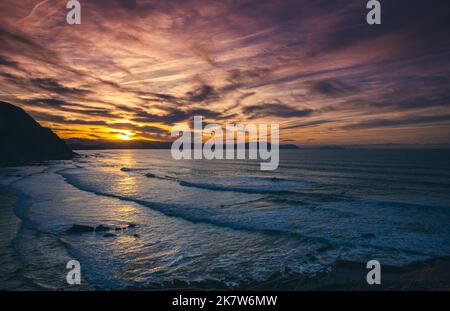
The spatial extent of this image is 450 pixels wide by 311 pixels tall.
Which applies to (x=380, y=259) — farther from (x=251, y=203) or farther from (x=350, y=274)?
(x=251, y=203)

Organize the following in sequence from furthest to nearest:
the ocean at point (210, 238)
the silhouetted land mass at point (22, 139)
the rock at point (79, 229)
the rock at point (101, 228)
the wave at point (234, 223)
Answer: the silhouetted land mass at point (22, 139) < the rock at point (101, 228) < the rock at point (79, 229) < the wave at point (234, 223) < the ocean at point (210, 238)

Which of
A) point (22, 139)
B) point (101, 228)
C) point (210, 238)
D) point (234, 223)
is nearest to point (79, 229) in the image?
point (101, 228)

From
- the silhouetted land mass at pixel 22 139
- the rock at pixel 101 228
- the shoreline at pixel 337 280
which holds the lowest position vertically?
the shoreline at pixel 337 280

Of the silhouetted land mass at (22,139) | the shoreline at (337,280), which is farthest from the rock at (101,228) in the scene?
the silhouetted land mass at (22,139)

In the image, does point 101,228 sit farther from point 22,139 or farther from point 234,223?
point 22,139

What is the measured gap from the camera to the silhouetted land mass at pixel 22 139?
247 ft

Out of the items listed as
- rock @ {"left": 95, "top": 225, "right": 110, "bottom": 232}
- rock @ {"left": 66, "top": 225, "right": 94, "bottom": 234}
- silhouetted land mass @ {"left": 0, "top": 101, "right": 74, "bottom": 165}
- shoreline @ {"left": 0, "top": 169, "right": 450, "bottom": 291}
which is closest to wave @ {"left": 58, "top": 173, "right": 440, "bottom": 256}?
shoreline @ {"left": 0, "top": 169, "right": 450, "bottom": 291}

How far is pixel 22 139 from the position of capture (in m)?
86.4

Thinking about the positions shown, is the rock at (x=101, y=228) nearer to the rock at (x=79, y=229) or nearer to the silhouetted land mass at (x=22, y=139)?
the rock at (x=79, y=229)

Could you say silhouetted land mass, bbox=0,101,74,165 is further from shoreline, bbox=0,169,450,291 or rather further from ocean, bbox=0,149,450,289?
shoreline, bbox=0,169,450,291

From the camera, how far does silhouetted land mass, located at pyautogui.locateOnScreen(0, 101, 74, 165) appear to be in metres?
75.2

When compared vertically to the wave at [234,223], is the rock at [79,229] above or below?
above

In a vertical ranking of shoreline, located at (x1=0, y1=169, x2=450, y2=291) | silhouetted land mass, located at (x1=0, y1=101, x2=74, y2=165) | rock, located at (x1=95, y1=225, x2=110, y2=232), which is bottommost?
shoreline, located at (x1=0, y1=169, x2=450, y2=291)
